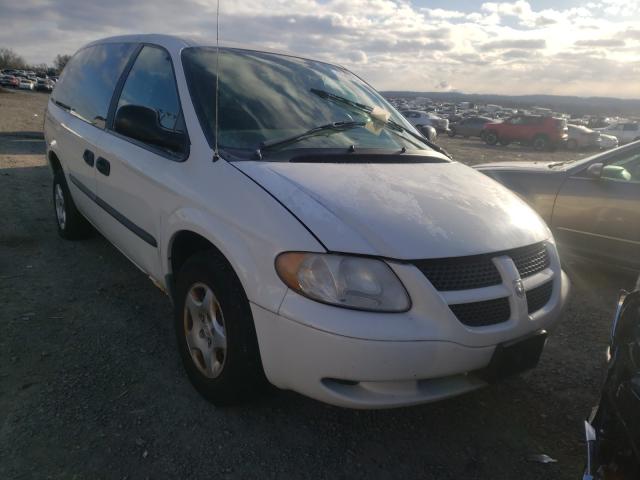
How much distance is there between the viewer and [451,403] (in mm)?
2619

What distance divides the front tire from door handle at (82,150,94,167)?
1563mm

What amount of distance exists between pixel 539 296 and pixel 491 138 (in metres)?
24.4

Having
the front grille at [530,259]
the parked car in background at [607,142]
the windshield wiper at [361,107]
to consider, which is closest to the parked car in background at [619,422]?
the front grille at [530,259]

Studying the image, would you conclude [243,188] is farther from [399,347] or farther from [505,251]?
[505,251]

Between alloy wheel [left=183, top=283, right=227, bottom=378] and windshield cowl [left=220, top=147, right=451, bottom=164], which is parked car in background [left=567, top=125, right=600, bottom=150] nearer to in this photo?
windshield cowl [left=220, top=147, right=451, bottom=164]

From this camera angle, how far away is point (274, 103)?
282 cm

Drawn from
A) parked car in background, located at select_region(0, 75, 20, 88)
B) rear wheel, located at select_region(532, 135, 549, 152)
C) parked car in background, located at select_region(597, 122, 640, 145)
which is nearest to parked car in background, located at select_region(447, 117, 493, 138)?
rear wheel, located at select_region(532, 135, 549, 152)

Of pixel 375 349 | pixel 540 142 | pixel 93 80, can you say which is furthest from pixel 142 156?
pixel 540 142

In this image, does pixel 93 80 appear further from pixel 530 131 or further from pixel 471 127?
pixel 471 127

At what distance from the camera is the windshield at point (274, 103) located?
8.58ft

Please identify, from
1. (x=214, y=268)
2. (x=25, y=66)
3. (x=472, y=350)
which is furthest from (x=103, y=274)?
(x=25, y=66)

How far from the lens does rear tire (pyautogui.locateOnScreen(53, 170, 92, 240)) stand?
14.6ft

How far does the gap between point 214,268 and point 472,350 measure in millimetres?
1129

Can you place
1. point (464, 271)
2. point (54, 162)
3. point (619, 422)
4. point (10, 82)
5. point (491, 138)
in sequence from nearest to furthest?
point (619, 422)
point (464, 271)
point (54, 162)
point (491, 138)
point (10, 82)
